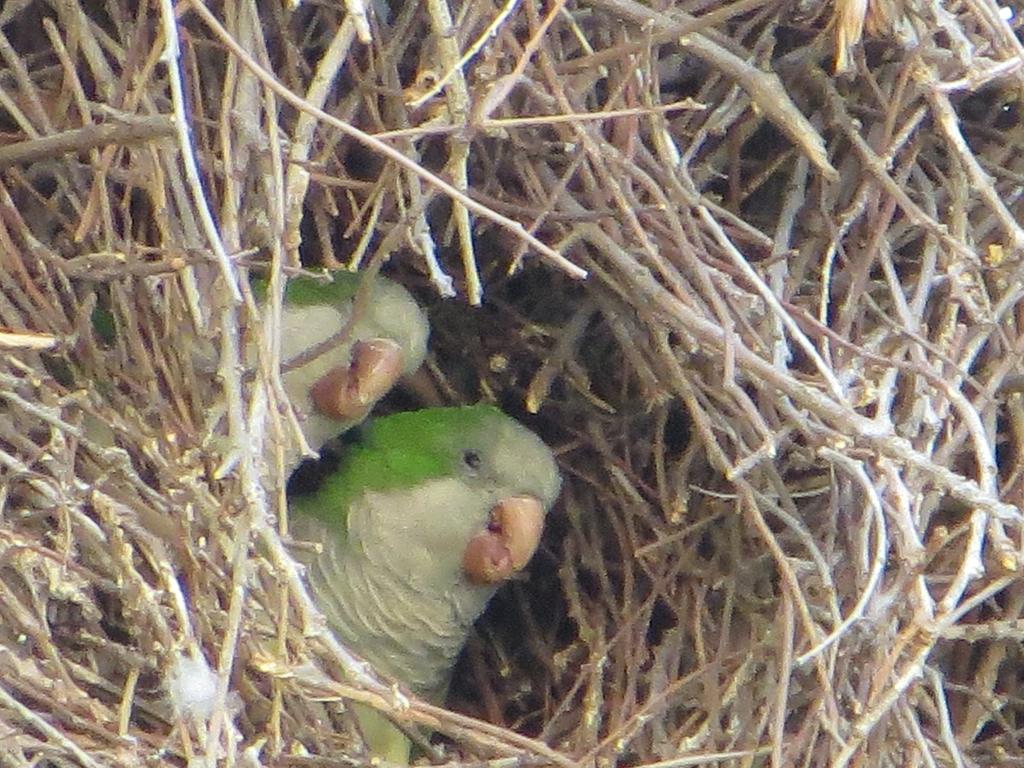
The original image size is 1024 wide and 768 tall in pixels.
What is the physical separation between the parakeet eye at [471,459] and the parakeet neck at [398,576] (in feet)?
0.09

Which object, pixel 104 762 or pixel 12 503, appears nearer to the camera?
pixel 104 762

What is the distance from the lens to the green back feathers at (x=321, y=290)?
1452 mm

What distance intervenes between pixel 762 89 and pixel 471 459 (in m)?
0.52

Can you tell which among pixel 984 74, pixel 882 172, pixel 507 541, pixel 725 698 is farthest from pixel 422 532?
pixel 984 74

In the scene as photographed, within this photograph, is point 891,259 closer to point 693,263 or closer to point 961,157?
point 961,157

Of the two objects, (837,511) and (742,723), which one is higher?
(837,511)

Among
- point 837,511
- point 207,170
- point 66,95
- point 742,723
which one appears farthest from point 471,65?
point 742,723

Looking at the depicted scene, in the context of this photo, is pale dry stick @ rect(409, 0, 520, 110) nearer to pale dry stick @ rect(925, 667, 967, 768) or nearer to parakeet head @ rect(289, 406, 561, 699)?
parakeet head @ rect(289, 406, 561, 699)

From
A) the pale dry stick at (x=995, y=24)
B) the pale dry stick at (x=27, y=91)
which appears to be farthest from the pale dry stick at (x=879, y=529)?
the pale dry stick at (x=27, y=91)

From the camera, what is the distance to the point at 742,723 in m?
1.25

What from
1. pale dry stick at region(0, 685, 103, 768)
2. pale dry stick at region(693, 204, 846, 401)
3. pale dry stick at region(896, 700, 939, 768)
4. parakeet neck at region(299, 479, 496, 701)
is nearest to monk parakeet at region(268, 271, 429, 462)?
parakeet neck at region(299, 479, 496, 701)

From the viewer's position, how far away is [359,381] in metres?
1.42

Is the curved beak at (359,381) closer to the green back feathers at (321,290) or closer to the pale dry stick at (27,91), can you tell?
the green back feathers at (321,290)

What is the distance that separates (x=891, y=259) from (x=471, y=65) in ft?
1.45
